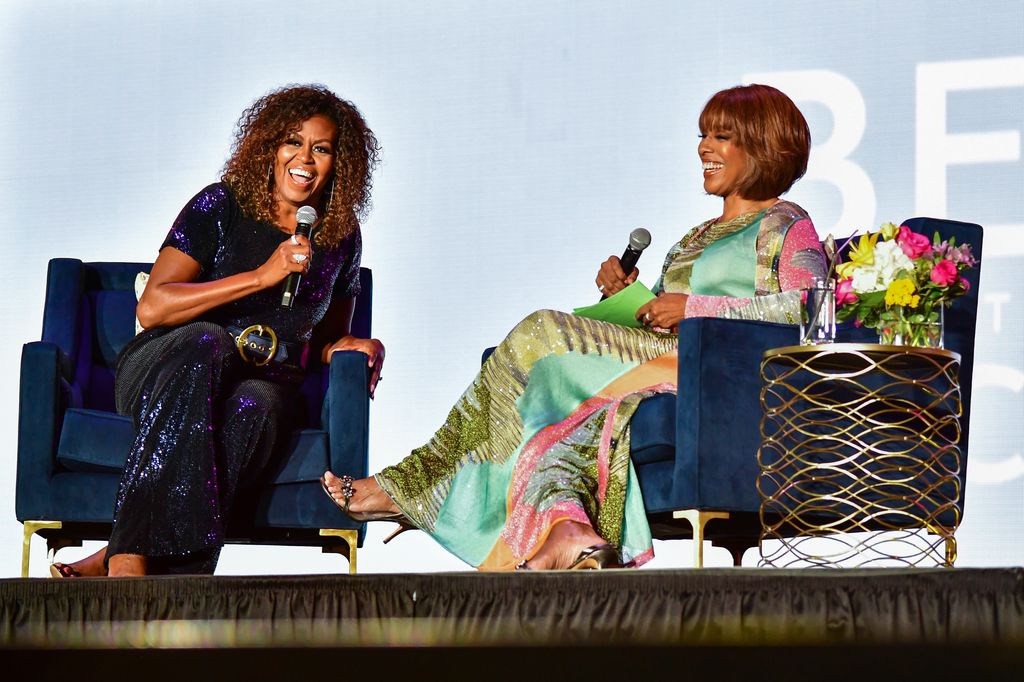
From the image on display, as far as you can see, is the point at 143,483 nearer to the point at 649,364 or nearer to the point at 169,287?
the point at 169,287

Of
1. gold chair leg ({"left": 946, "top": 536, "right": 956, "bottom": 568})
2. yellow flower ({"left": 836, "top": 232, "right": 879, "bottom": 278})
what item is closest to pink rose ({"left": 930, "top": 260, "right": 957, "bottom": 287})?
yellow flower ({"left": 836, "top": 232, "right": 879, "bottom": 278})

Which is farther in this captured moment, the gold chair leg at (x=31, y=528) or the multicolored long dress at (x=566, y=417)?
the gold chair leg at (x=31, y=528)

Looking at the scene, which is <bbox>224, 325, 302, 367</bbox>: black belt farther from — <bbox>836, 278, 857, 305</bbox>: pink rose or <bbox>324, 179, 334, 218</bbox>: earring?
<bbox>836, 278, 857, 305</bbox>: pink rose

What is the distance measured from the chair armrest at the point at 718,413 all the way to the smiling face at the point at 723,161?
17.3 inches

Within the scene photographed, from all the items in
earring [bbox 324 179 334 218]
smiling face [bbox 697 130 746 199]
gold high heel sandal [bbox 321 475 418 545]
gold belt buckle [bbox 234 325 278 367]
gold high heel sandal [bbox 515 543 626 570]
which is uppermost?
smiling face [bbox 697 130 746 199]

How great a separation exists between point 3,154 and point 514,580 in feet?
13.0

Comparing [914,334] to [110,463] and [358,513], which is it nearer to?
[358,513]

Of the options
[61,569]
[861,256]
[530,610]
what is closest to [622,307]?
[861,256]

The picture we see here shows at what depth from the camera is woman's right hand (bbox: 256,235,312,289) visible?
8.98ft

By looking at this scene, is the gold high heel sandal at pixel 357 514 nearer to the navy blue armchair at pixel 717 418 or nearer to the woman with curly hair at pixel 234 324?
the woman with curly hair at pixel 234 324

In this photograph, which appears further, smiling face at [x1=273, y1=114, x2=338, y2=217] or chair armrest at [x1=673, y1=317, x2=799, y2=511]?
smiling face at [x1=273, y1=114, x2=338, y2=217]

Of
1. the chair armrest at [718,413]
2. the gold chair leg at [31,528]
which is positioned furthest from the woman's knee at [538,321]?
the gold chair leg at [31,528]

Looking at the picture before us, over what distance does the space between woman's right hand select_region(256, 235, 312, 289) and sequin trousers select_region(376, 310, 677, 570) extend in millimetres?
421

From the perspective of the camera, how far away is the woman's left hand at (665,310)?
2.68 meters
